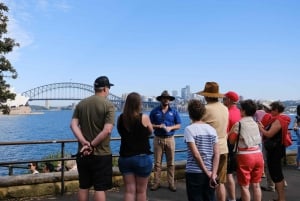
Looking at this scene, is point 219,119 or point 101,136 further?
point 219,119

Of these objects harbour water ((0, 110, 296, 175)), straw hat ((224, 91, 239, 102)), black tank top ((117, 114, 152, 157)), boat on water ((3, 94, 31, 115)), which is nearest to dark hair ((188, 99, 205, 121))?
black tank top ((117, 114, 152, 157))

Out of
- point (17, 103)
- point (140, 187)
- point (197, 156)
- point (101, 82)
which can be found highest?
point (17, 103)

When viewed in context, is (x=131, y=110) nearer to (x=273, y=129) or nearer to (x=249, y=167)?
(x=249, y=167)

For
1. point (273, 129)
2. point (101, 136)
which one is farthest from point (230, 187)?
point (101, 136)

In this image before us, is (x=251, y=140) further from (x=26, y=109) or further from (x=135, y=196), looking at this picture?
(x=26, y=109)

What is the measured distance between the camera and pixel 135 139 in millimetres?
4590

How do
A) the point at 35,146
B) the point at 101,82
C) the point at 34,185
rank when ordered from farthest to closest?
the point at 35,146 → the point at 34,185 → the point at 101,82

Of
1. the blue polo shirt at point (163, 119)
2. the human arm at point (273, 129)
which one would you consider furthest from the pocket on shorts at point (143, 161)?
the blue polo shirt at point (163, 119)

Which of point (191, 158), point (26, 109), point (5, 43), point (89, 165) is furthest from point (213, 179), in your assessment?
point (26, 109)

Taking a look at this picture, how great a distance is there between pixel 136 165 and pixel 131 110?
672 millimetres

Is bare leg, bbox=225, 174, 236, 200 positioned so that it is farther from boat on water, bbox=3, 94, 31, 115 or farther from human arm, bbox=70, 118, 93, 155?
boat on water, bbox=3, 94, 31, 115

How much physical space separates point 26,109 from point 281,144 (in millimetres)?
204891

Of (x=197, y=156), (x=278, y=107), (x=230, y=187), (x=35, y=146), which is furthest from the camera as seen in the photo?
(x=35, y=146)

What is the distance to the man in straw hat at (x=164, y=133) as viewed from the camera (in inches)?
273
